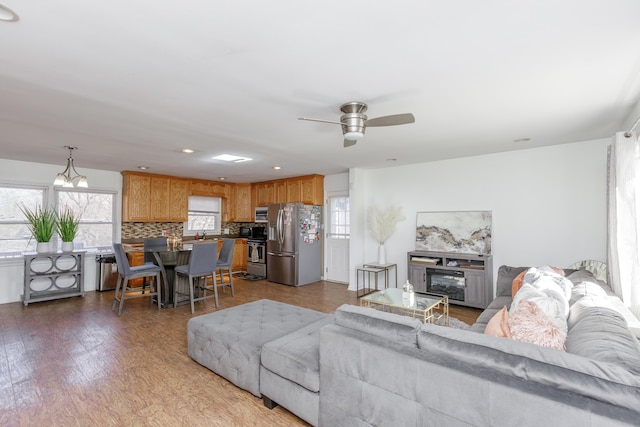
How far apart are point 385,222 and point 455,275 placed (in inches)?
57.1

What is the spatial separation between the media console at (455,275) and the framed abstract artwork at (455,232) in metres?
0.16

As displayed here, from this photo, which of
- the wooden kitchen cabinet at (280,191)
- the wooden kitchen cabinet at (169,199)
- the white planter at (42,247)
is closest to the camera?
Result: the white planter at (42,247)

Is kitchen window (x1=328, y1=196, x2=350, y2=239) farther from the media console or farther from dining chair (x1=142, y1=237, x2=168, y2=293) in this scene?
dining chair (x1=142, y1=237, x2=168, y2=293)

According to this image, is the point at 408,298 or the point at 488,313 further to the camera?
the point at 408,298

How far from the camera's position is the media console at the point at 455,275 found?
4285mm

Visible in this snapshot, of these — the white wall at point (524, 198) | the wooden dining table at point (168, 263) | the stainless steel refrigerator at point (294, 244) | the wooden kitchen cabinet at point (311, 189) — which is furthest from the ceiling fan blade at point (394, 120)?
the wooden kitchen cabinet at point (311, 189)

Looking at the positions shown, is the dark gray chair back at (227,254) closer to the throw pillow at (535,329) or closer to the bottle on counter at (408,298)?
the bottle on counter at (408,298)

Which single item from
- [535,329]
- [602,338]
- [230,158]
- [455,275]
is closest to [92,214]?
[230,158]

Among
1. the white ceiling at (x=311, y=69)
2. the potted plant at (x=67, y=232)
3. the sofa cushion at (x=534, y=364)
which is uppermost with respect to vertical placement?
the white ceiling at (x=311, y=69)

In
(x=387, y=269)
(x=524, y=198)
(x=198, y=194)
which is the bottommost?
(x=387, y=269)

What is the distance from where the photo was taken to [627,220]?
2.61 metres

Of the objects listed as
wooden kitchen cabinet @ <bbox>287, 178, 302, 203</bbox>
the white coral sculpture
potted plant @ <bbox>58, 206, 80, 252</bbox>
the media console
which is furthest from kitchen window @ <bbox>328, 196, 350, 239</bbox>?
potted plant @ <bbox>58, 206, 80, 252</bbox>

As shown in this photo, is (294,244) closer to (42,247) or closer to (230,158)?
(230,158)

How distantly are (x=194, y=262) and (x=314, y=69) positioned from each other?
3375 mm
